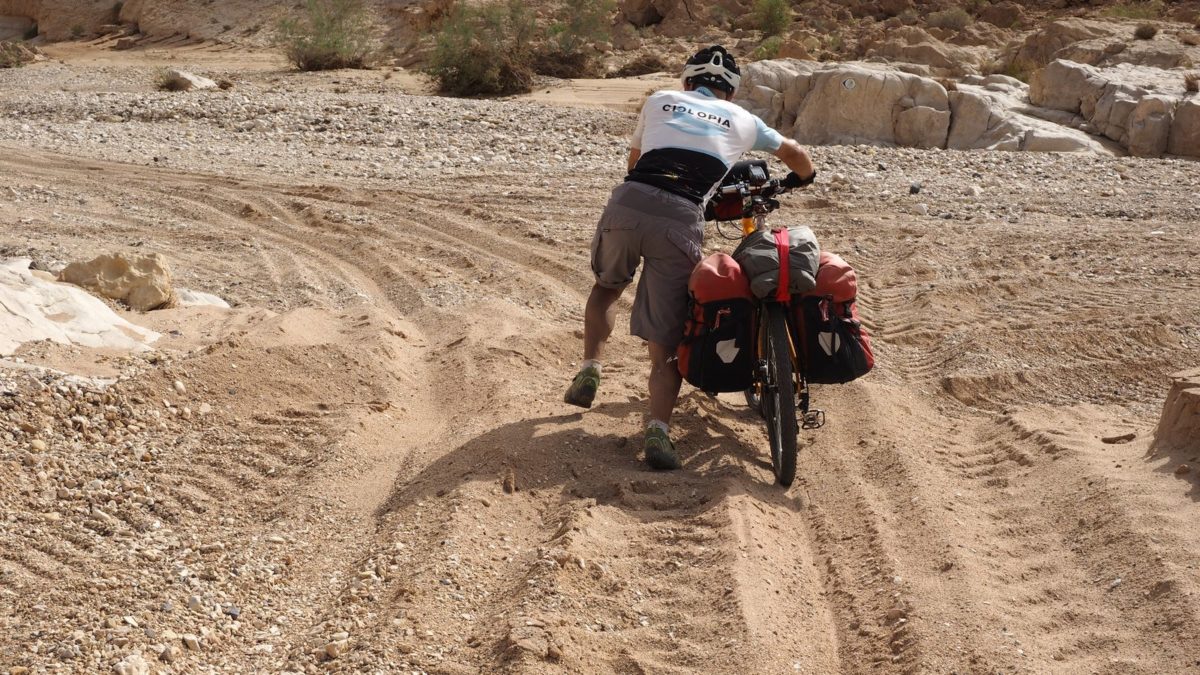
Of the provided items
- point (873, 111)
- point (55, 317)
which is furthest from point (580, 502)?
point (873, 111)

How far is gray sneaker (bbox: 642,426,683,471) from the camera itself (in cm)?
477

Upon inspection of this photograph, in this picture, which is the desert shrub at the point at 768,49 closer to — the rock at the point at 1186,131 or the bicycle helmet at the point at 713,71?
the rock at the point at 1186,131

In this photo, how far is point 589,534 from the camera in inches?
164

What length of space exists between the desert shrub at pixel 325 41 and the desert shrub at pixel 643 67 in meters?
5.62

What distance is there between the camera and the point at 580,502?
14.6ft

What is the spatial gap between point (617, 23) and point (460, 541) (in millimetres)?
27009

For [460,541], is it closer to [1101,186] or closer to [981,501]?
[981,501]

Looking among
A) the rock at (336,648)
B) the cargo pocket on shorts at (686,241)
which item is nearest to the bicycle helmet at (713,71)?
the cargo pocket on shorts at (686,241)

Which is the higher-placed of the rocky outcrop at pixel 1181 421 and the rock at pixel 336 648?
the rocky outcrop at pixel 1181 421

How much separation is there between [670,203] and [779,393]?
3.03ft

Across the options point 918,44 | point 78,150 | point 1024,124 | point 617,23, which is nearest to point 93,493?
point 78,150

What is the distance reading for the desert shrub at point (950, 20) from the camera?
27734 millimetres

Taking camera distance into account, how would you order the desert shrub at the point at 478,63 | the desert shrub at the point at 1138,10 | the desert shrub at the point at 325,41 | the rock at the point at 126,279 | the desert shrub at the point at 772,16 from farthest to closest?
the desert shrub at the point at 772,16
the desert shrub at the point at 1138,10
the desert shrub at the point at 325,41
the desert shrub at the point at 478,63
the rock at the point at 126,279

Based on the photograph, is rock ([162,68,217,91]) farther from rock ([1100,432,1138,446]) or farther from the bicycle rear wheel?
rock ([1100,432,1138,446])
